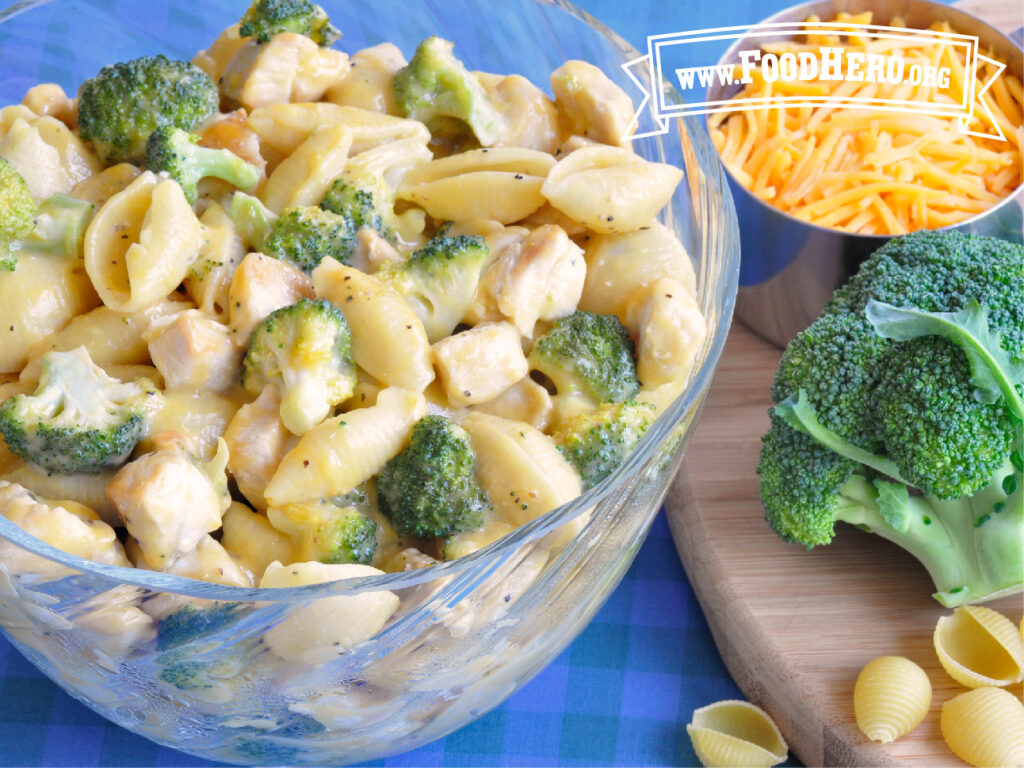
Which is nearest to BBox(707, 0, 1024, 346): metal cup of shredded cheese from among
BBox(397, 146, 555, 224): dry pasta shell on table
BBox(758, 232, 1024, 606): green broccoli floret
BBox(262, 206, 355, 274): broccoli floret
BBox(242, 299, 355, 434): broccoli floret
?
BBox(758, 232, 1024, 606): green broccoli floret

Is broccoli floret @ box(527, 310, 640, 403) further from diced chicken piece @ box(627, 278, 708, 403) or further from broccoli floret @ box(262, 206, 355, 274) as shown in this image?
broccoli floret @ box(262, 206, 355, 274)

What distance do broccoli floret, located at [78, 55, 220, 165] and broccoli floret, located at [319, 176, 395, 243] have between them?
0.86ft

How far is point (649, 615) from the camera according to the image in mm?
1945

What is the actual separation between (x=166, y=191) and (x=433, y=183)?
0.37 m

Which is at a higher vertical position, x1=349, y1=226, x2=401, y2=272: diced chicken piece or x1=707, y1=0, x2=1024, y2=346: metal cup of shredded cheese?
x1=349, y1=226, x2=401, y2=272: diced chicken piece

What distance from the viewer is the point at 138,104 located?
1.70 meters

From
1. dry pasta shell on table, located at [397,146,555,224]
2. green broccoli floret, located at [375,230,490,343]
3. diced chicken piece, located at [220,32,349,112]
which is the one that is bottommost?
green broccoli floret, located at [375,230,490,343]

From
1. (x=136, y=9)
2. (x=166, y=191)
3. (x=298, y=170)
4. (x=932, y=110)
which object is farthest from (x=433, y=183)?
(x=932, y=110)

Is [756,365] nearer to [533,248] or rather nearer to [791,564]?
[791,564]

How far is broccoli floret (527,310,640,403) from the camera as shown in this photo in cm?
154

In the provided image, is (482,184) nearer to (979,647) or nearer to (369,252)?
(369,252)

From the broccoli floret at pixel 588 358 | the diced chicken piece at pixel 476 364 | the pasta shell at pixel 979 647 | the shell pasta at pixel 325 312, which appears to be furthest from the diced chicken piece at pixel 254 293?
the pasta shell at pixel 979 647

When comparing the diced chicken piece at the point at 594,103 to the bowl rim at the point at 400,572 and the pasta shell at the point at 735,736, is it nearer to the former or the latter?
the bowl rim at the point at 400,572

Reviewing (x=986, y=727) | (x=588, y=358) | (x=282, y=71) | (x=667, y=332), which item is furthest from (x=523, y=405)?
(x=986, y=727)
